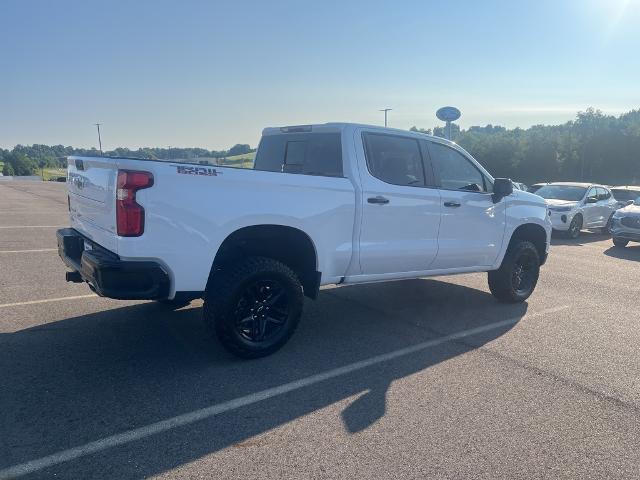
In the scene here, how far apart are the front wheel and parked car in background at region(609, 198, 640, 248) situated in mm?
7352

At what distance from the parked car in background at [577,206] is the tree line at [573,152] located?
1868 inches

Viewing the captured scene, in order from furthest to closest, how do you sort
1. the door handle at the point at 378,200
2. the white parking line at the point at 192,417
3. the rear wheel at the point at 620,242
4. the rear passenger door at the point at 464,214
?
the rear wheel at the point at 620,242, the rear passenger door at the point at 464,214, the door handle at the point at 378,200, the white parking line at the point at 192,417

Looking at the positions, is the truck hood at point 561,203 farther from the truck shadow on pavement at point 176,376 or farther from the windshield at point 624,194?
the truck shadow on pavement at point 176,376

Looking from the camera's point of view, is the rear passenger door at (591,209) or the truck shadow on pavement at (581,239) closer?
the truck shadow on pavement at (581,239)

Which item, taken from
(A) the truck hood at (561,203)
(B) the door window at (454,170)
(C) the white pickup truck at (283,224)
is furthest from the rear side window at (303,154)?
(A) the truck hood at (561,203)

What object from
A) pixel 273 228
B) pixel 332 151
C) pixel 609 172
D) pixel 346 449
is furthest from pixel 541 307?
pixel 609 172

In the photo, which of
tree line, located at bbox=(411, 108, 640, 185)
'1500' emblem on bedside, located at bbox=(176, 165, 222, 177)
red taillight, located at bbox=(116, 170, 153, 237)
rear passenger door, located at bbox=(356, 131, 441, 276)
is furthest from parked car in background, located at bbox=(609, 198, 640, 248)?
tree line, located at bbox=(411, 108, 640, 185)

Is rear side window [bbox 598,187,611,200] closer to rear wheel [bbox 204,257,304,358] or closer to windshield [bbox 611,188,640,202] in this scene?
windshield [bbox 611,188,640,202]

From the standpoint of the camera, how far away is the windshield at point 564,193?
1512 cm

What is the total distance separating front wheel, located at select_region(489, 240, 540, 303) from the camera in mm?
6570

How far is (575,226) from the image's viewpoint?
1452 cm

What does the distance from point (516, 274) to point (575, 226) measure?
29.6 ft

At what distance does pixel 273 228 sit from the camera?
4.48 m

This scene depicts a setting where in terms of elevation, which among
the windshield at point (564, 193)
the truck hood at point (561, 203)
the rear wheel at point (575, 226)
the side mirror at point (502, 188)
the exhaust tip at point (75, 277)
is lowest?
the rear wheel at point (575, 226)
